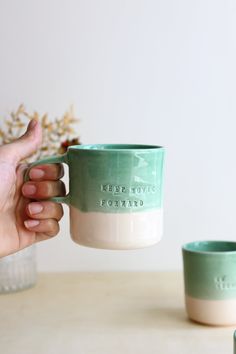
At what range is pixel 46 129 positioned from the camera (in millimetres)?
1391

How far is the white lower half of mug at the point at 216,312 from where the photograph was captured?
3.52 feet

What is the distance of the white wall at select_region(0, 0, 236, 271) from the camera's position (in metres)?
1.43

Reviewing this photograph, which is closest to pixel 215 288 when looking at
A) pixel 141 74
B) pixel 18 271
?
pixel 18 271

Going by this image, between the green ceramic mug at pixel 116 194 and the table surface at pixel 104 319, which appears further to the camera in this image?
the table surface at pixel 104 319

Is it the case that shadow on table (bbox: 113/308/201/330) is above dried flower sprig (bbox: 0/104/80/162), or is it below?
below

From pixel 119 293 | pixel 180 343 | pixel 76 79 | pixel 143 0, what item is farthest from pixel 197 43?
pixel 180 343

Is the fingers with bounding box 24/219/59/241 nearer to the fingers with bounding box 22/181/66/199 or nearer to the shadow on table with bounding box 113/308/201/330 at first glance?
the fingers with bounding box 22/181/66/199

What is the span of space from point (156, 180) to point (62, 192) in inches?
8.3

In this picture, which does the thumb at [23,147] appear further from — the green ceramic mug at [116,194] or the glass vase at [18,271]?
the glass vase at [18,271]

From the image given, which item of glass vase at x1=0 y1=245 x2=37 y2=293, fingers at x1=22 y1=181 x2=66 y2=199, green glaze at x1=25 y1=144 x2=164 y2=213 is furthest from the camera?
glass vase at x1=0 y1=245 x2=37 y2=293

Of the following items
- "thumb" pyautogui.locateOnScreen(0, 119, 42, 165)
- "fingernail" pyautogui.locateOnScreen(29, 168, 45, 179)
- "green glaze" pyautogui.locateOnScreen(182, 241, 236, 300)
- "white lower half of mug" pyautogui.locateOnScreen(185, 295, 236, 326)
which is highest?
"thumb" pyautogui.locateOnScreen(0, 119, 42, 165)

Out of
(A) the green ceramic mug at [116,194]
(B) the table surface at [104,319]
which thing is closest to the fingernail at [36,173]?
(A) the green ceramic mug at [116,194]

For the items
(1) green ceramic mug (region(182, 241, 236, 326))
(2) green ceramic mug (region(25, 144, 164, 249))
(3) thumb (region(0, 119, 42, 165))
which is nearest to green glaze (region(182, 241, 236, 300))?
(1) green ceramic mug (region(182, 241, 236, 326))

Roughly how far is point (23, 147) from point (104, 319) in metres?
0.35
